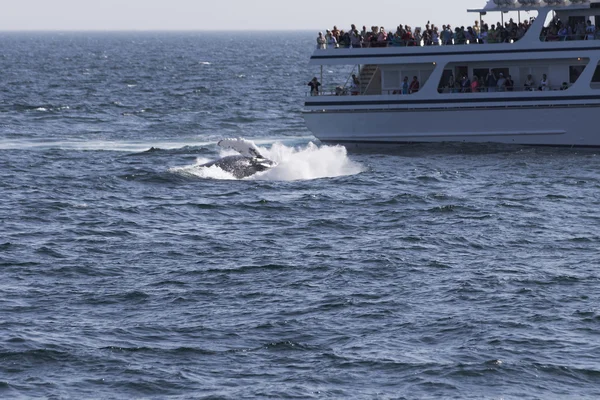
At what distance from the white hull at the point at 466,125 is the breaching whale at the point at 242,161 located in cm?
634

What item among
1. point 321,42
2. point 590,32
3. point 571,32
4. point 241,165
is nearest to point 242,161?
point 241,165

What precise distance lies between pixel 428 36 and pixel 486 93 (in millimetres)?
4276

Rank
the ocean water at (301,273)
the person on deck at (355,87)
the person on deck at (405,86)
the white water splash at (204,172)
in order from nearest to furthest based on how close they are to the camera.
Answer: the ocean water at (301,273) → the white water splash at (204,172) → the person on deck at (405,86) → the person on deck at (355,87)

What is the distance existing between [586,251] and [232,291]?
991 centimetres

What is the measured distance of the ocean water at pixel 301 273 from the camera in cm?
2191

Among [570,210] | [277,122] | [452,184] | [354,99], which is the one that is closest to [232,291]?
[570,210]

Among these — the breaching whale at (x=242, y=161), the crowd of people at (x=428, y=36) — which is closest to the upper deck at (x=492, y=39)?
the crowd of people at (x=428, y=36)

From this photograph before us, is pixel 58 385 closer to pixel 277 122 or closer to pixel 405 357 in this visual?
pixel 405 357

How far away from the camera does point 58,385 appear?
2139 centimetres

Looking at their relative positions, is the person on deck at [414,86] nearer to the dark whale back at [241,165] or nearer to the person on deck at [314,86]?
the person on deck at [314,86]

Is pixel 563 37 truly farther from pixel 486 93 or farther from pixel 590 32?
pixel 486 93

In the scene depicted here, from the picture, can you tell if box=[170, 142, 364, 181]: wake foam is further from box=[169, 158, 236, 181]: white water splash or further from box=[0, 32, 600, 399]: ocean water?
box=[0, 32, 600, 399]: ocean water

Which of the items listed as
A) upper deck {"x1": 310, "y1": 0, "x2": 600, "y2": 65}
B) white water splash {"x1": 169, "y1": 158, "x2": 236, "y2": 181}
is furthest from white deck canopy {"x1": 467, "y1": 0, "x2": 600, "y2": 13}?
white water splash {"x1": 169, "y1": 158, "x2": 236, "y2": 181}

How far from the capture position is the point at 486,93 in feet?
160
